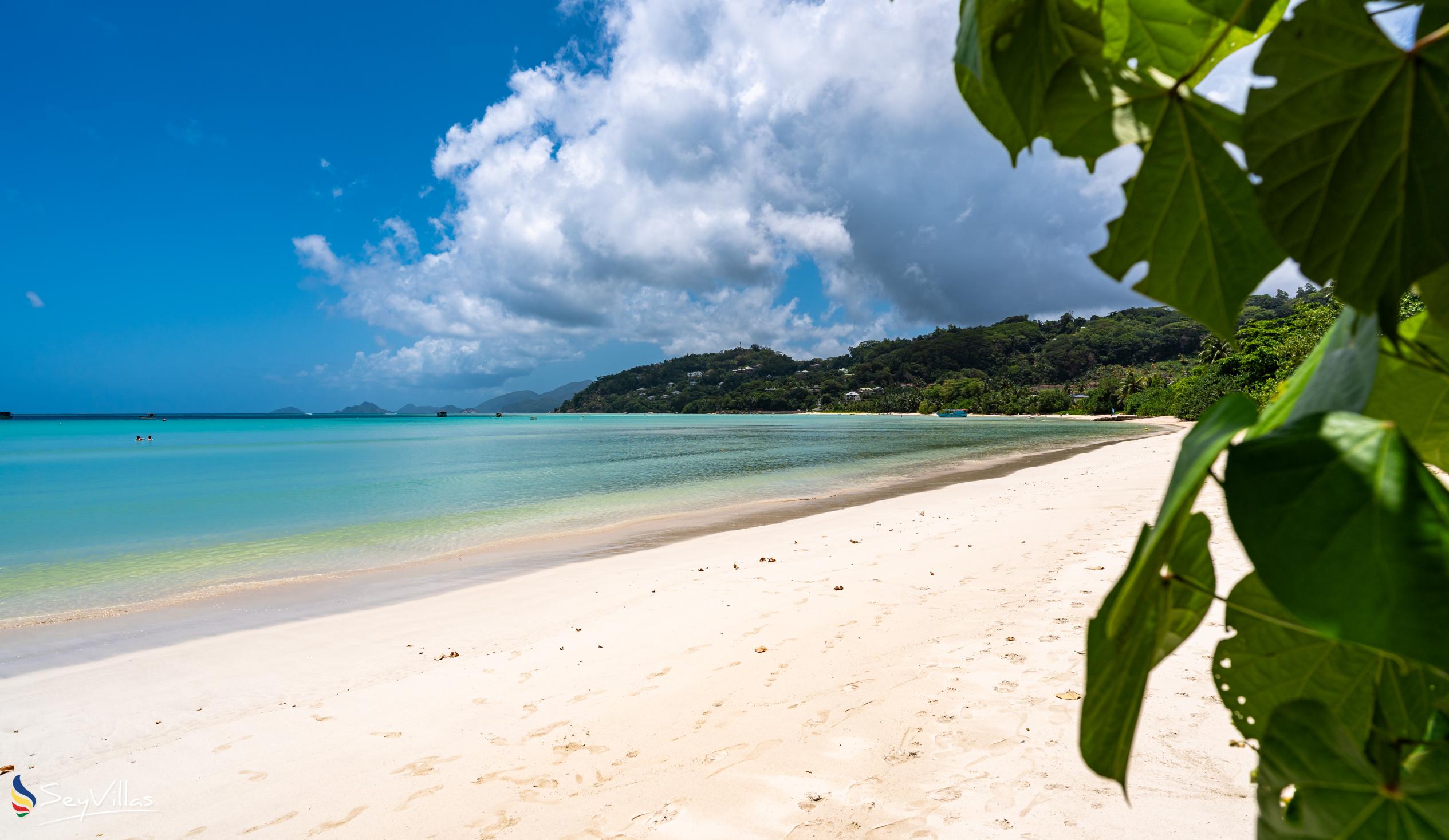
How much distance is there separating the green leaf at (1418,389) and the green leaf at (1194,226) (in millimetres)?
134

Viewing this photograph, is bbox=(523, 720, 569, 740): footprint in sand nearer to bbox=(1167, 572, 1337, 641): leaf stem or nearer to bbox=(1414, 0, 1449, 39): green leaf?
bbox=(1167, 572, 1337, 641): leaf stem

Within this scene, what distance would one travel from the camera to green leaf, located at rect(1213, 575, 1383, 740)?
495 millimetres

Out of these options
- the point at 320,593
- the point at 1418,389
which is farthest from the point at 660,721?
the point at 320,593

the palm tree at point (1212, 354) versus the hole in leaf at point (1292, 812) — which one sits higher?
the palm tree at point (1212, 354)

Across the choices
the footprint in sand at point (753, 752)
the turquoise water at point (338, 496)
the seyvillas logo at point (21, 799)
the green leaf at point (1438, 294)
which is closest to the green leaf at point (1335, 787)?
the green leaf at point (1438, 294)

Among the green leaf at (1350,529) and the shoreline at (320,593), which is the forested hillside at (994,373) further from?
the green leaf at (1350,529)

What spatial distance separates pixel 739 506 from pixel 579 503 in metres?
4.16

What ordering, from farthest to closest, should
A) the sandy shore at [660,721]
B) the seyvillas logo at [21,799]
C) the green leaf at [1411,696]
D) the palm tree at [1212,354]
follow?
the palm tree at [1212,354] < the seyvillas logo at [21,799] < the sandy shore at [660,721] < the green leaf at [1411,696]

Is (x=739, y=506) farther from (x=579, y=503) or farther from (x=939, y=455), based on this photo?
(x=939, y=455)

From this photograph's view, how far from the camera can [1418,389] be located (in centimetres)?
44

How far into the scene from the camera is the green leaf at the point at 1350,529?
24 cm

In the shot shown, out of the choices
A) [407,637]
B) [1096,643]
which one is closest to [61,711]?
[407,637]

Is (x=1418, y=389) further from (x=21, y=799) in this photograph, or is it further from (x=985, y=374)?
(x=985, y=374)

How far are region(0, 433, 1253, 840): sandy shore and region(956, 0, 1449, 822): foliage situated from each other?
2.59 m
